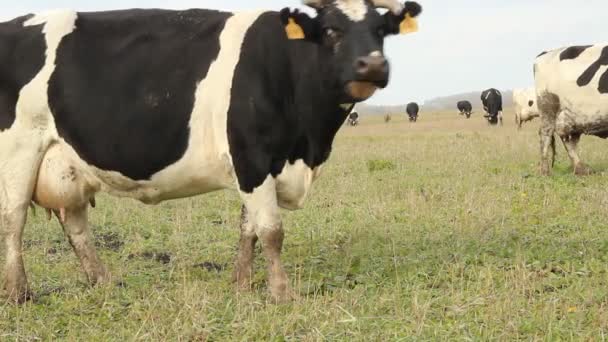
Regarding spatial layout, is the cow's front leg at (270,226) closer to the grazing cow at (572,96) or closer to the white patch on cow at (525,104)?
the grazing cow at (572,96)

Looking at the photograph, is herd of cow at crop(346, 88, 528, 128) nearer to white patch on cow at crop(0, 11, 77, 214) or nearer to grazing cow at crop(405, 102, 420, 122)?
grazing cow at crop(405, 102, 420, 122)

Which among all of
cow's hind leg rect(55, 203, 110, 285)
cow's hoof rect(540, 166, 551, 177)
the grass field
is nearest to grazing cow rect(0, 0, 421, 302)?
cow's hind leg rect(55, 203, 110, 285)

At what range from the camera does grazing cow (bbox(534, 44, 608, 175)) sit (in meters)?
12.3

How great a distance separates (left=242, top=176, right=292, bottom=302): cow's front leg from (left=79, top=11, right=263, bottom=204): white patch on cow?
30 centimetres

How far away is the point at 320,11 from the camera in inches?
206

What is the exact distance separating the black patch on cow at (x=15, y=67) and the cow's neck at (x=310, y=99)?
2.15 metres

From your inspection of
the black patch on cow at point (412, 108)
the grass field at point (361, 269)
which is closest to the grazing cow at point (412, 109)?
the black patch on cow at point (412, 108)

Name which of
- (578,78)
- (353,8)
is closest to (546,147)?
(578,78)

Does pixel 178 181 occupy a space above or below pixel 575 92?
above

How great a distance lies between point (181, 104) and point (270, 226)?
47.0 inches

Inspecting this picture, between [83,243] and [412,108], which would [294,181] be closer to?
[83,243]

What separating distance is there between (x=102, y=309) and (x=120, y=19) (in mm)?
2458

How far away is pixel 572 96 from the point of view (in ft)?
41.2

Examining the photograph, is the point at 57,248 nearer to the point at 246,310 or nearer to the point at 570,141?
the point at 246,310
